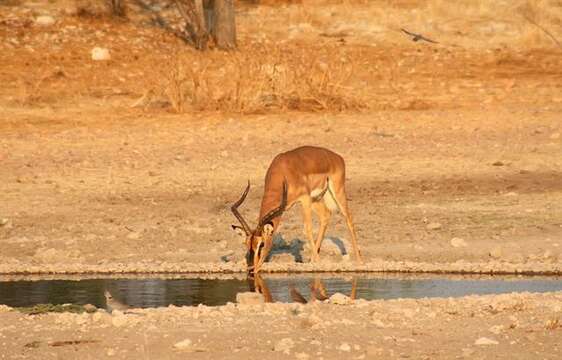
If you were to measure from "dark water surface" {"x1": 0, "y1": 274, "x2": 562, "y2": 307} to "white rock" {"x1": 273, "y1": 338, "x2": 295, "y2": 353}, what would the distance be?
6.27 ft

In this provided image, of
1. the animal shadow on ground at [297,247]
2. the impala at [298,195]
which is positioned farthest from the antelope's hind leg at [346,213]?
the animal shadow on ground at [297,247]

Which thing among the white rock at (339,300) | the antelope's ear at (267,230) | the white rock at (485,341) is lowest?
the antelope's ear at (267,230)

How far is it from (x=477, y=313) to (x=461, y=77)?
12.6 metres

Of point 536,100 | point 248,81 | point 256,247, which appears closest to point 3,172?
point 248,81

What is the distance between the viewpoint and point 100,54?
72.1 feet

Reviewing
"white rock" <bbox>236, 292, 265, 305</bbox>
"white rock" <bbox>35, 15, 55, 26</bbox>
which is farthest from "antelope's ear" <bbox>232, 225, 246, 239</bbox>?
"white rock" <bbox>35, 15, 55, 26</bbox>

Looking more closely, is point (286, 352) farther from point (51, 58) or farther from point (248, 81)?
point (51, 58)

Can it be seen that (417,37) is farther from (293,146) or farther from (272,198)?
(272,198)

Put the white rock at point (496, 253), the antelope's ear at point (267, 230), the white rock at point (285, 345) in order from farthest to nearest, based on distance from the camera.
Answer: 1. the white rock at point (496, 253)
2. the antelope's ear at point (267, 230)
3. the white rock at point (285, 345)

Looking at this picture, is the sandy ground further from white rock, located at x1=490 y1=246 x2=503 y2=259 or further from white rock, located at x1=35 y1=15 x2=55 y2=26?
white rock, located at x1=35 y1=15 x2=55 y2=26

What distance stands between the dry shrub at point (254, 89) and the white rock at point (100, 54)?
2.37m

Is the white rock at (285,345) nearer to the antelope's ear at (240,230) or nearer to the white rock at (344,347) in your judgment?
the white rock at (344,347)

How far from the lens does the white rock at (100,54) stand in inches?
863

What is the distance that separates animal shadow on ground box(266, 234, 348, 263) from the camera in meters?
12.4
